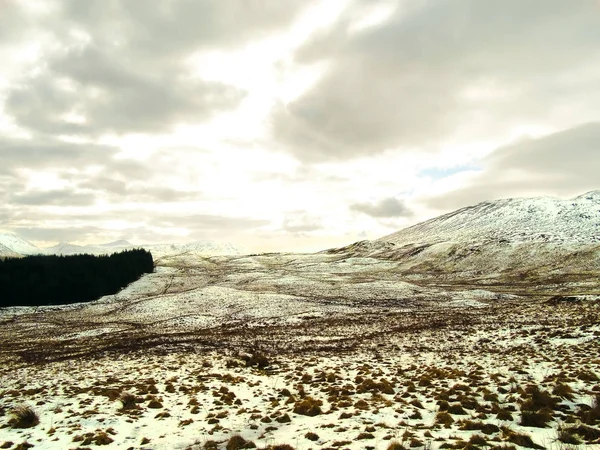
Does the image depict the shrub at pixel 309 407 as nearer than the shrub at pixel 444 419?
No

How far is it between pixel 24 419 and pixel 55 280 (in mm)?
78441

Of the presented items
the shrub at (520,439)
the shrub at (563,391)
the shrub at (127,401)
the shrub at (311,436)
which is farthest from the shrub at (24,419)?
the shrub at (563,391)

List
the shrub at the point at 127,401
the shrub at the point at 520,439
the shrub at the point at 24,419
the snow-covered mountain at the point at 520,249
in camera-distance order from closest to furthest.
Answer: the shrub at the point at 520,439 < the shrub at the point at 24,419 < the shrub at the point at 127,401 < the snow-covered mountain at the point at 520,249

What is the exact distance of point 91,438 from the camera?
11812 mm

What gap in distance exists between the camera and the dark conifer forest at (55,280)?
7462 cm

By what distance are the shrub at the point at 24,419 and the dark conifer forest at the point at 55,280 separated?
75.3 m

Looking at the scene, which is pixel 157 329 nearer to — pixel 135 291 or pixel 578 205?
pixel 135 291

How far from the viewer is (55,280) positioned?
79312mm

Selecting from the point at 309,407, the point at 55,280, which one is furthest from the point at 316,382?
the point at 55,280

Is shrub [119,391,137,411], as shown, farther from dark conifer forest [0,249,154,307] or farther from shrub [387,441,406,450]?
dark conifer forest [0,249,154,307]

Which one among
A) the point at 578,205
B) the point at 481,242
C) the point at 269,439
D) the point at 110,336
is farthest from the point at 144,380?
the point at 578,205

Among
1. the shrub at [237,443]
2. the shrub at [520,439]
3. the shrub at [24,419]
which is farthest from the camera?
the shrub at [24,419]

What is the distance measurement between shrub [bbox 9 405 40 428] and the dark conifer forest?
75312mm

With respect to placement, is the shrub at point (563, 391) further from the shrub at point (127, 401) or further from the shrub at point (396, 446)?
the shrub at point (127, 401)
